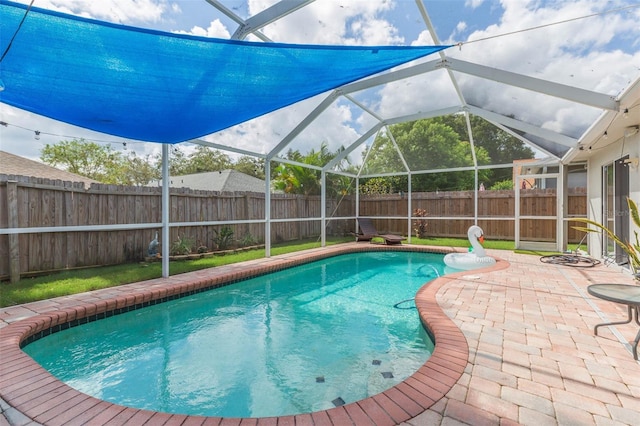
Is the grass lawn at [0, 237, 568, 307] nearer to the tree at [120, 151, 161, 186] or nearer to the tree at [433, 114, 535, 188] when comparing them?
the tree at [433, 114, 535, 188]

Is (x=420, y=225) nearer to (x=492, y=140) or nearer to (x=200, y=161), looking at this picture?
(x=492, y=140)

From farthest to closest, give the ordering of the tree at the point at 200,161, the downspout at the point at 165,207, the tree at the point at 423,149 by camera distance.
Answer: the tree at the point at 200,161, the tree at the point at 423,149, the downspout at the point at 165,207

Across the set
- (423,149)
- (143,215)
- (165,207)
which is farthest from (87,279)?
(423,149)

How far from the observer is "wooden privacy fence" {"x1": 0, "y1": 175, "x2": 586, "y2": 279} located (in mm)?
5684

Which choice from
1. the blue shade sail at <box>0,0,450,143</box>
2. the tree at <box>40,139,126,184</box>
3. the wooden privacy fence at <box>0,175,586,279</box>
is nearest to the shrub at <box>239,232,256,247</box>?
the wooden privacy fence at <box>0,175,586,279</box>

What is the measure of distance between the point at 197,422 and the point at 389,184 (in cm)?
1636

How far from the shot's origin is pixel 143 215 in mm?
7883

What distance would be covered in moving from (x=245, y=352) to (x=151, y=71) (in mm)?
3213

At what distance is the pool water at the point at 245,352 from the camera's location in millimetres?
2623

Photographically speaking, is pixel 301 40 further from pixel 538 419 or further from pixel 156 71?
pixel 538 419

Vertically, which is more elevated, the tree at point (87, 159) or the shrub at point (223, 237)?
the tree at point (87, 159)

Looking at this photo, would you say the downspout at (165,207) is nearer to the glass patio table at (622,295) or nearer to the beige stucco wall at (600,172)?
the glass patio table at (622,295)

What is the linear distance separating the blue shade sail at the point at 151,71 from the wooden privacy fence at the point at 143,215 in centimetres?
212

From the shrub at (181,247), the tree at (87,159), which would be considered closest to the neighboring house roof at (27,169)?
the shrub at (181,247)
